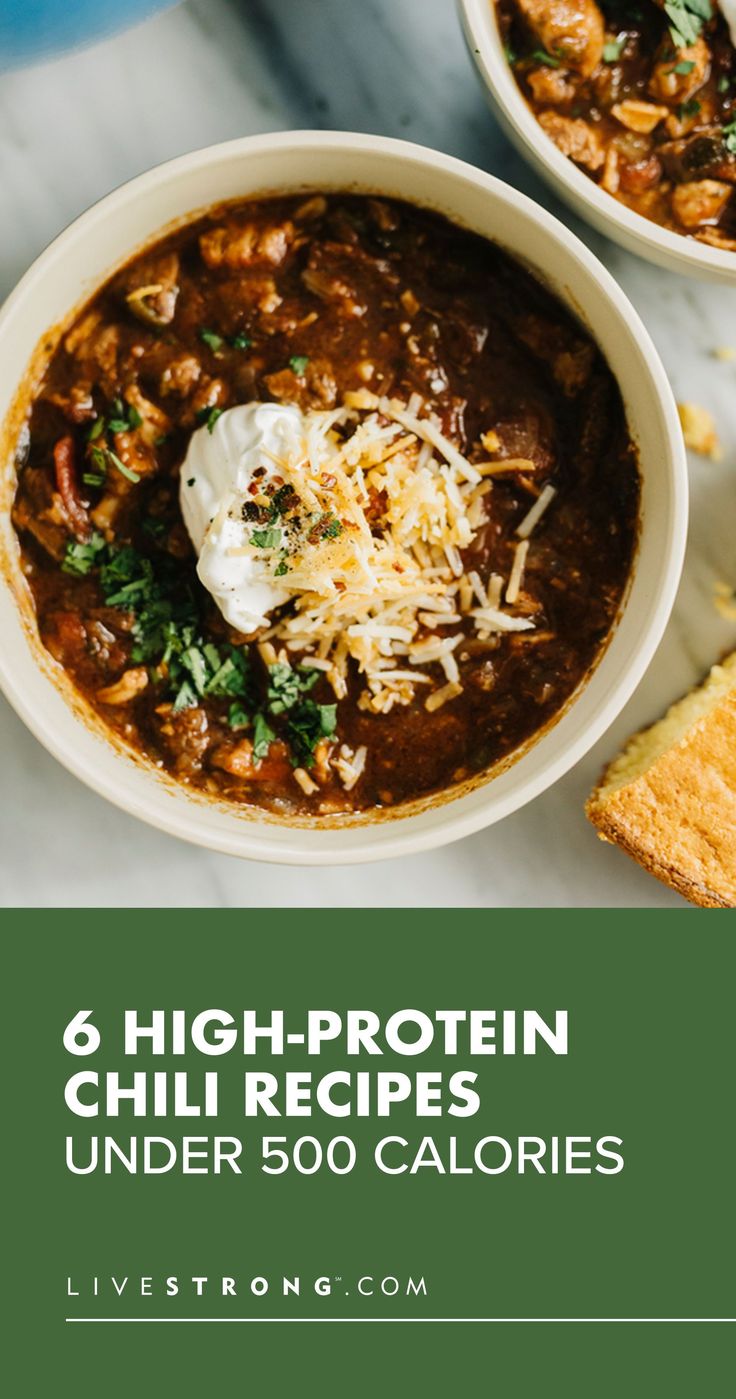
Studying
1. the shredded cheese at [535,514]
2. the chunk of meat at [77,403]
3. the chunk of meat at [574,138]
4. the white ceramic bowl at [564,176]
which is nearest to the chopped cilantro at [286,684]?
the shredded cheese at [535,514]

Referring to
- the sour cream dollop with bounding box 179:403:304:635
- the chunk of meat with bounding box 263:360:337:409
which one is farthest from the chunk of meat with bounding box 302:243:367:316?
the sour cream dollop with bounding box 179:403:304:635

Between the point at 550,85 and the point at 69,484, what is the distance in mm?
1287

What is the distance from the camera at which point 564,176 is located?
2707 mm

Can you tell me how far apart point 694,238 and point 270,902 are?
5.80 feet

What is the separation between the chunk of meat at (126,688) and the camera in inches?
113

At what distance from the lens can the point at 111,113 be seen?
3.08 meters

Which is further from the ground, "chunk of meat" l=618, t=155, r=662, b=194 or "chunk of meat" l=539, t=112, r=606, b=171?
"chunk of meat" l=539, t=112, r=606, b=171

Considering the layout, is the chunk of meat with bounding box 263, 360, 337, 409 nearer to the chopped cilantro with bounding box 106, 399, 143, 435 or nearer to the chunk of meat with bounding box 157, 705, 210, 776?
the chopped cilantro with bounding box 106, 399, 143, 435

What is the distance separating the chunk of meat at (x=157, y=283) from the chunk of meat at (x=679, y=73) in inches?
42.1

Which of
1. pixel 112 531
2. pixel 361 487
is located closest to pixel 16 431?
pixel 112 531

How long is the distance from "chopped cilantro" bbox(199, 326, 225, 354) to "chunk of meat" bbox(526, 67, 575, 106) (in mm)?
827

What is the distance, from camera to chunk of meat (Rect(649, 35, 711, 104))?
2.82m

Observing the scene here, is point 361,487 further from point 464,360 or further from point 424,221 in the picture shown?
point 424,221

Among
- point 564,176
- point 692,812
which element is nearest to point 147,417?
point 564,176
